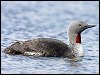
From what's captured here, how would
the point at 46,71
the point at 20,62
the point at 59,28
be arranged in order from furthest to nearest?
1. the point at 59,28
2. the point at 20,62
3. the point at 46,71

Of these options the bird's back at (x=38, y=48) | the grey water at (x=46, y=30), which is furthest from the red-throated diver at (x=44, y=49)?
the grey water at (x=46, y=30)

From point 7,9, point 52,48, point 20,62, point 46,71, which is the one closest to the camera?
point 46,71

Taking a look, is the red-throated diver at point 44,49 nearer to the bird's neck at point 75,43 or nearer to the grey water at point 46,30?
the bird's neck at point 75,43

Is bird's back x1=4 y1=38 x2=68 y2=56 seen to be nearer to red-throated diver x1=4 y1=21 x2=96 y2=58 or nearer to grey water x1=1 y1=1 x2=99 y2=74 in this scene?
red-throated diver x1=4 y1=21 x2=96 y2=58

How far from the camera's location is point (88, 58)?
13.9 metres

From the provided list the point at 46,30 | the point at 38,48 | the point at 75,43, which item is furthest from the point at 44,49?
the point at 46,30

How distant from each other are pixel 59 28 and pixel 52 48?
5.87 meters

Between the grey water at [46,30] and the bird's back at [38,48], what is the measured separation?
0.22m

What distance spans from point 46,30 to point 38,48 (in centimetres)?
517

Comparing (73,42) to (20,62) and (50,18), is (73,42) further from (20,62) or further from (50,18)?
(50,18)

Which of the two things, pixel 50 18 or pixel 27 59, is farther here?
pixel 50 18

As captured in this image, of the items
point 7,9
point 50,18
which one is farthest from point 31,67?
point 7,9

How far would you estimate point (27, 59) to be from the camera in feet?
43.8

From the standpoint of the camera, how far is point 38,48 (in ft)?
45.5
